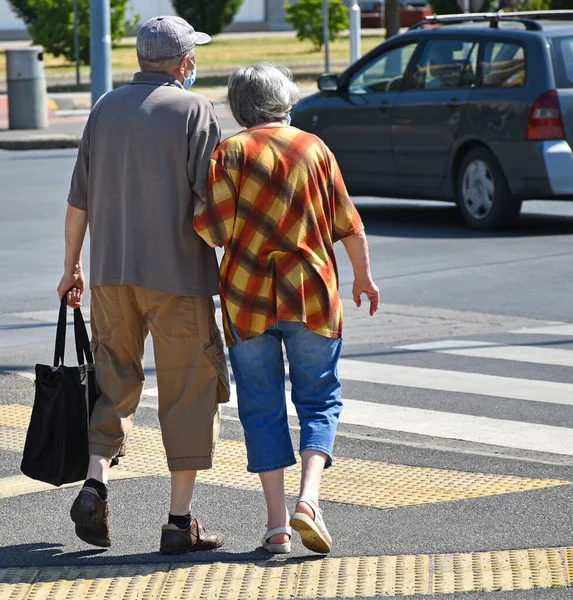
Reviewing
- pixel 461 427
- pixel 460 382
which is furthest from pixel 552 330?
pixel 461 427

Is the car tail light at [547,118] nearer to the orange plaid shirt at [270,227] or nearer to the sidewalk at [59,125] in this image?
the sidewalk at [59,125]

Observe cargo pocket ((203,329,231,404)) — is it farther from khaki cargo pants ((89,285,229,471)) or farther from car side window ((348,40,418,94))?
car side window ((348,40,418,94))

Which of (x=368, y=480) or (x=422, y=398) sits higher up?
(x=368, y=480)

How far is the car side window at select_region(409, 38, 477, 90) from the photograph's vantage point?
13.0 m

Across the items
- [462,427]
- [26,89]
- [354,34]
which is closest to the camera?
[462,427]

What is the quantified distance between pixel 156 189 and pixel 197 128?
23cm

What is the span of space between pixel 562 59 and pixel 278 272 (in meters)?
8.59

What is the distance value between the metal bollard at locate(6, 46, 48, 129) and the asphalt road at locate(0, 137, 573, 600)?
11.1 m

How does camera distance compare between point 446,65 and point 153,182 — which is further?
point 446,65

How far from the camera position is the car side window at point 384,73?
45.2 feet

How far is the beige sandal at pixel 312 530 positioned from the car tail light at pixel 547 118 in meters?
8.29

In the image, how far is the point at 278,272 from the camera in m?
4.42

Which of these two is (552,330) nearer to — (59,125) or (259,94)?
(259,94)

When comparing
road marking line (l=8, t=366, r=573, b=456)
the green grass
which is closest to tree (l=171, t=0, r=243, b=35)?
the green grass
